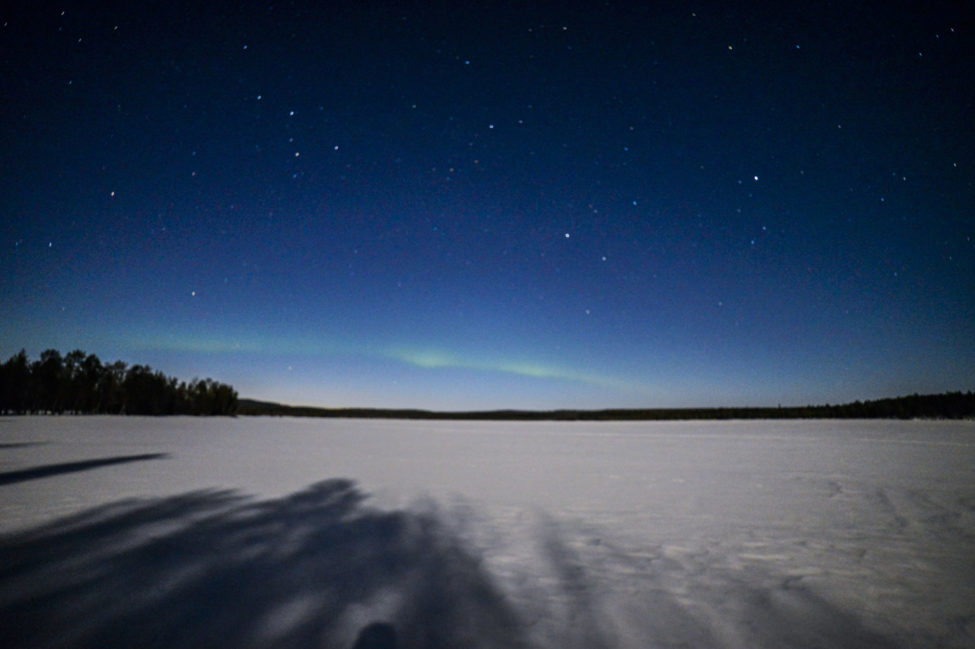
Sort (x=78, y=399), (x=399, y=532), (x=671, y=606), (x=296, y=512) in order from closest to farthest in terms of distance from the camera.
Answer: (x=671, y=606) < (x=399, y=532) < (x=296, y=512) < (x=78, y=399)

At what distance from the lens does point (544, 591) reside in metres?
3.22

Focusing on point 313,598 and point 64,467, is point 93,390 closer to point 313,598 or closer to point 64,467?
point 64,467

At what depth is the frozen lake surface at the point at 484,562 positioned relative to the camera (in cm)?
265

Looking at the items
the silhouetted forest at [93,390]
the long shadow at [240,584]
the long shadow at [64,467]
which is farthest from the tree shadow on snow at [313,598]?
the silhouetted forest at [93,390]

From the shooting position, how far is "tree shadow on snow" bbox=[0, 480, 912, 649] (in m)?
2.54

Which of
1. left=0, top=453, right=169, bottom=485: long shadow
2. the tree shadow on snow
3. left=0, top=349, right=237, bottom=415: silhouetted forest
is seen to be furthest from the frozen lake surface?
left=0, top=349, right=237, bottom=415: silhouetted forest

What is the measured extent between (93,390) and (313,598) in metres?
95.9

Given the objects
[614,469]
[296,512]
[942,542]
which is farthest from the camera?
[614,469]

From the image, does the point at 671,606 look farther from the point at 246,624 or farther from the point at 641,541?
the point at 246,624

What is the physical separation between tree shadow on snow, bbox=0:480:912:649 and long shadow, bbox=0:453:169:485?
14.8 ft

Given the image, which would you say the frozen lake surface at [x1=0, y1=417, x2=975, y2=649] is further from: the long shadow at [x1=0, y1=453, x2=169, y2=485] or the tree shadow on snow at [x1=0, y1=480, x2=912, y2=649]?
the long shadow at [x1=0, y1=453, x2=169, y2=485]

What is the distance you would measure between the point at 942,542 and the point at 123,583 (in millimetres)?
7352

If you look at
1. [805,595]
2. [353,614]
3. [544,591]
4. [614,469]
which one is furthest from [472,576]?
[614,469]

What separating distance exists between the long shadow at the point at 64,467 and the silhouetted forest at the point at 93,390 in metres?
81.7
